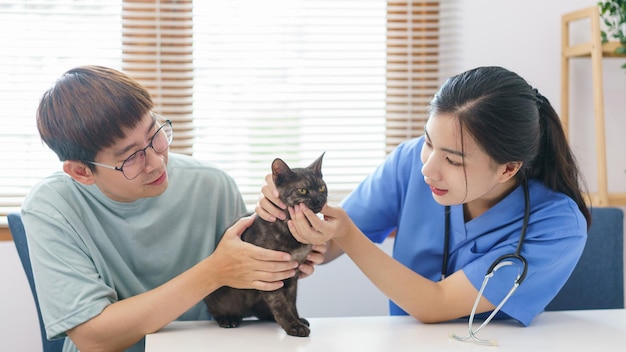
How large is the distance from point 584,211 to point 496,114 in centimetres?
36

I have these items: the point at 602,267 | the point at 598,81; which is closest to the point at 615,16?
the point at 598,81

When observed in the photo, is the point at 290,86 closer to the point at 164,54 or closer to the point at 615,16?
the point at 164,54

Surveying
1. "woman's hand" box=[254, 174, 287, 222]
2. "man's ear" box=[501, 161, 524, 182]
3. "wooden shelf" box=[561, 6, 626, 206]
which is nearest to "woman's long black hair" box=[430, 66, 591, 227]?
"man's ear" box=[501, 161, 524, 182]

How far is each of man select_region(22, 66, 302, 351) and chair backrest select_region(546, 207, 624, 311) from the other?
965 millimetres

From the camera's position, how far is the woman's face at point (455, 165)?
1.47m

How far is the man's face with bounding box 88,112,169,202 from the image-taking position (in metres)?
1.48

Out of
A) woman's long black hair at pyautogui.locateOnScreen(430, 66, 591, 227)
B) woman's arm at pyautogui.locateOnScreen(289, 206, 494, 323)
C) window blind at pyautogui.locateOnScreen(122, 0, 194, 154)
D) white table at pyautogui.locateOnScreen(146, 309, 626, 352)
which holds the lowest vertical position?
white table at pyautogui.locateOnScreen(146, 309, 626, 352)

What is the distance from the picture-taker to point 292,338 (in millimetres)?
1411

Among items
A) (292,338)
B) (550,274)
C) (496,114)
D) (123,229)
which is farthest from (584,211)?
(123,229)

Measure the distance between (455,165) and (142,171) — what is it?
2.28 feet

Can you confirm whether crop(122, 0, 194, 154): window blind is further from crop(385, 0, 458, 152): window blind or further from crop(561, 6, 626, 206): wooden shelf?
crop(561, 6, 626, 206): wooden shelf

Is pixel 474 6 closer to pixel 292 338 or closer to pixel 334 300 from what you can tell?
pixel 334 300

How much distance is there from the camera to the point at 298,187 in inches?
54.9

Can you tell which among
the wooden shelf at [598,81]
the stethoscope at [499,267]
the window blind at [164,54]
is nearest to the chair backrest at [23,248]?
the window blind at [164,54]
